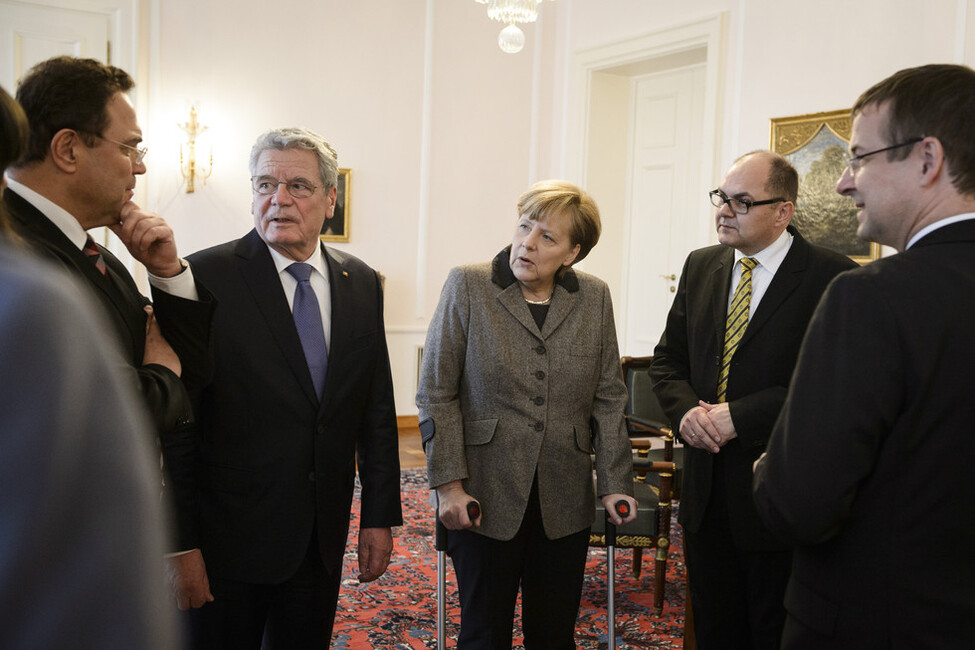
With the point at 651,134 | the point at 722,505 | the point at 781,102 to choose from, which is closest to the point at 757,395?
the point at 722,505

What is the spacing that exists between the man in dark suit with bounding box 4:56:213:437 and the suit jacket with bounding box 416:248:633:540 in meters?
0.83

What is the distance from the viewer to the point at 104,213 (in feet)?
5.06

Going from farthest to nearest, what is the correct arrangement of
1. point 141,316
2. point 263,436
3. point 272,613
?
point 272,613
point 263,436
point 141,316


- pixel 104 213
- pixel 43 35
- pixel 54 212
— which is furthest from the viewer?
pixel 43 35

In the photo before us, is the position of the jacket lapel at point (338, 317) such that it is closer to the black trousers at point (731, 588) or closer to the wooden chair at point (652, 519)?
the black trousers at point (731, 588)

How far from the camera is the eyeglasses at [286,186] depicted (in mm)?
2164

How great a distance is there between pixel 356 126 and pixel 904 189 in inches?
258

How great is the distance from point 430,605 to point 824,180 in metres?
3.62

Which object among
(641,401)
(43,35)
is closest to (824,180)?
(641,401)

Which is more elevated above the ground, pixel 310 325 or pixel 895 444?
pixel 310 325

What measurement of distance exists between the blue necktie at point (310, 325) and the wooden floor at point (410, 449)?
14.1ft

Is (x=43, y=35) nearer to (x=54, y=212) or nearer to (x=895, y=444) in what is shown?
(x=54, y=212)

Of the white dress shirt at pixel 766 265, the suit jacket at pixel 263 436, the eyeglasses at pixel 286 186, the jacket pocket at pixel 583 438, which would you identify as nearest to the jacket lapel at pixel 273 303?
the suit jacket at pixel 263 436

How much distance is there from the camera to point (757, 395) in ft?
7.98
